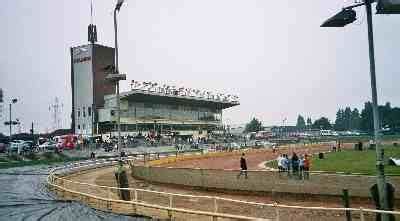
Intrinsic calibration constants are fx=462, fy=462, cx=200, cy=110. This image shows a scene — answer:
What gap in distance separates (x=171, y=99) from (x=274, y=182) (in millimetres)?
90962

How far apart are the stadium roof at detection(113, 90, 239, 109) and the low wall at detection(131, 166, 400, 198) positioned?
7191 cm

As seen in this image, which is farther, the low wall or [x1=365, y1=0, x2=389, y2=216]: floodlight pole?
the low wall

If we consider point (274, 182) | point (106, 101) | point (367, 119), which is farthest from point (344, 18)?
point (367, 119)

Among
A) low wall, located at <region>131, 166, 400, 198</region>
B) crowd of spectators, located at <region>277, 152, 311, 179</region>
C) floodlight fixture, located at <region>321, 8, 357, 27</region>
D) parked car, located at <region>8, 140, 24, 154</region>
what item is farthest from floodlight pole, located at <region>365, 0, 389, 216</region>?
parked car, located at <region>8, 140, 24, 154</region>

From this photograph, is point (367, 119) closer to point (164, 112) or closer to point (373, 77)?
point (164, 112)

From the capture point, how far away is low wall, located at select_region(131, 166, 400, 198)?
18641 mm

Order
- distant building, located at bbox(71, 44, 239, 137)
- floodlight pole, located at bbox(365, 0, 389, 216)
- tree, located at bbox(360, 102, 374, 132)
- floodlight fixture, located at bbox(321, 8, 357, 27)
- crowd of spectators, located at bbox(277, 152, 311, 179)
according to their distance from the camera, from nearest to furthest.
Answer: floodlight pole, located at bbox(365, 0, 389, 216)
floodlight fixture, located at bbox(321, 8, 357, 27)
crowd of spectators, located at bbox(277, 152, 311, 179)
distant building, located at bbox(71, 44, 239, 137)
tree, located at bbox(360, 102, 374, 132)

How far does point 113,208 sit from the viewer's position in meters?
17.5

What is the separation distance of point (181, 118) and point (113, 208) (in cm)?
10329

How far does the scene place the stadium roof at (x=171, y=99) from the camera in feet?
329

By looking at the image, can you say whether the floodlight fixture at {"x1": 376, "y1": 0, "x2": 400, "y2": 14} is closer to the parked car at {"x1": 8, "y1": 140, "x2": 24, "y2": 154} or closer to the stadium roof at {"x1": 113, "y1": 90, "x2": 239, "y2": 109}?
the parked car at {"x1": 8, "y1": 140, "x2": 24, "y2": 154}

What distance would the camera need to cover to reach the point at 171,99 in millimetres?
112000

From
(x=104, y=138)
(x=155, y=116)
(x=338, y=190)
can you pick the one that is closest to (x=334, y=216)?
(x=338, y=190)

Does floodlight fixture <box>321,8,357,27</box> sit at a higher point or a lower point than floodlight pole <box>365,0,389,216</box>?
higher
